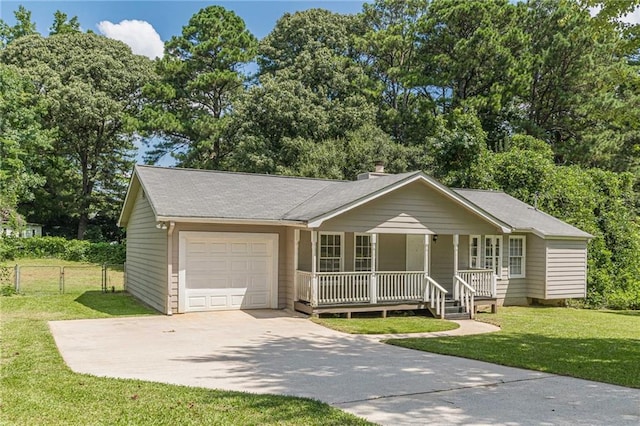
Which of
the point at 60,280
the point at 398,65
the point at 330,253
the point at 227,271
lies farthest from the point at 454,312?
the point at 398,65

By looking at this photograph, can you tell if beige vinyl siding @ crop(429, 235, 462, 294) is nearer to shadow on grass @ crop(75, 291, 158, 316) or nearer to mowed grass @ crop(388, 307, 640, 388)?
mowed grass @ crop(388, 307, 640, 388)

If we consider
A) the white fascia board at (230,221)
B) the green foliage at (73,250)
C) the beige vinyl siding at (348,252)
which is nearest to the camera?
the white fascia board at (230,221)

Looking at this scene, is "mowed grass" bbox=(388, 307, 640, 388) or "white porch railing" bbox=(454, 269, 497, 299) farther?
"white porch railing" bbox=(454, 269, 497, 299)

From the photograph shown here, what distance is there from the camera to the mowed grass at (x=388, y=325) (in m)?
12.1

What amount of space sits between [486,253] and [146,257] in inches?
432

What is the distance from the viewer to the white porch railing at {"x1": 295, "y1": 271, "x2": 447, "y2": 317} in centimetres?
1384

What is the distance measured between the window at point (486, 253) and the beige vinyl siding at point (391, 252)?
7.91ft

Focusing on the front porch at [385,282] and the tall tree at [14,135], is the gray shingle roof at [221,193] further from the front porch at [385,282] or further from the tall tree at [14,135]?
the tall tree at [14,135]

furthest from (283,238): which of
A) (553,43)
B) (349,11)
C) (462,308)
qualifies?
(349,11)

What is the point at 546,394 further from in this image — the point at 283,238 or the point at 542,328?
the point at 283,238

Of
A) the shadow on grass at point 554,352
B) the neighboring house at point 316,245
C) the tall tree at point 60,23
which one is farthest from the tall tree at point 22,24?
the shadow on grass at point 554,352

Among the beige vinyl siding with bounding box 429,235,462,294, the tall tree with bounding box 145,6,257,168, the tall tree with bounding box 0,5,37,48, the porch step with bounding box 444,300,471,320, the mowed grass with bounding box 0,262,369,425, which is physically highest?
the tall tree with bounding box 0,5,37,48

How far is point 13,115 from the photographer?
25.7 metres

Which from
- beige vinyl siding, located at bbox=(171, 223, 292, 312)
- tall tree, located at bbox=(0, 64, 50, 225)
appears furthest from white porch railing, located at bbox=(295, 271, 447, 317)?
tall tree, located at bbox=(0, 64, 50, 225)
